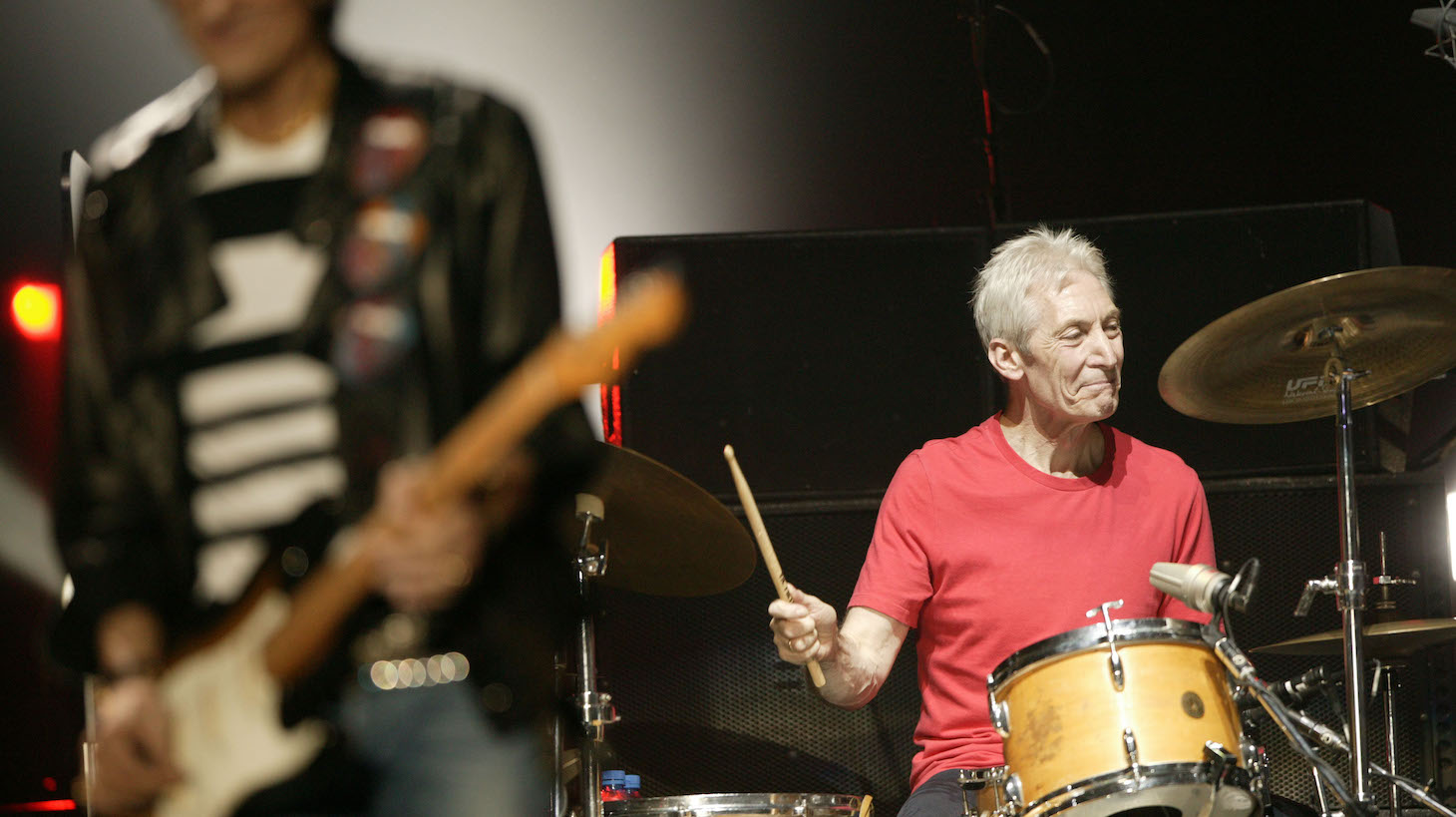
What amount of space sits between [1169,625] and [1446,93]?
2605 mm

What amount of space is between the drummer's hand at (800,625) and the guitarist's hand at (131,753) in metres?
1.31

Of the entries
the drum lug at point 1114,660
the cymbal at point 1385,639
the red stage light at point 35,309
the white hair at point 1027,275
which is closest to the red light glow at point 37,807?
the red stage light at point 35,309

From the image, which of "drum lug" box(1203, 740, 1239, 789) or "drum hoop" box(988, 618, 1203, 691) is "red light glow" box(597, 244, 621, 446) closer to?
"drum hoop" box(988, 618, 1203, 691)

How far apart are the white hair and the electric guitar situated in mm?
1817

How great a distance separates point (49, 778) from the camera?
3.79 m

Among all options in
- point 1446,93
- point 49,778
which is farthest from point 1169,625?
point 49,778

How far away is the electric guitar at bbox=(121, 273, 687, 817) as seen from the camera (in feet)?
3.38

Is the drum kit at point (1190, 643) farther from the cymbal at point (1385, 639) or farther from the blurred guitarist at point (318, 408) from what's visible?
the blurred guitarist at point (318, 408)

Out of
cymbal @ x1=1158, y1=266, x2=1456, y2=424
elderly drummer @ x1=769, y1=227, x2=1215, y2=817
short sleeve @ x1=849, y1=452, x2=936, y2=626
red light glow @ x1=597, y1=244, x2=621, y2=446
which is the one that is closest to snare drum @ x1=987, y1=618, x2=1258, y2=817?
elderly drummer @ x1=769, y1=227, x2=1215, y2=817

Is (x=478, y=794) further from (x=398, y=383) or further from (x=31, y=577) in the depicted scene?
(x=31, y=577)

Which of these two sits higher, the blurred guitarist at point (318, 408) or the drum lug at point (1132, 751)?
A: the blurred guitarist at point (318, 408)

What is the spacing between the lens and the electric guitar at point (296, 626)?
103 centimetres

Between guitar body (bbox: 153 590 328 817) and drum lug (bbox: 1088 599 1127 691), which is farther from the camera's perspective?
drum lug (bbox: 1088 599 1127 691)

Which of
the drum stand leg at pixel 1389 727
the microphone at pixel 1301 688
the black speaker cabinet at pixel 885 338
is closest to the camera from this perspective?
the microphone at pixel 1301 688
